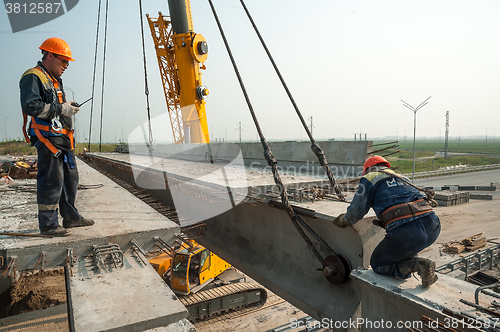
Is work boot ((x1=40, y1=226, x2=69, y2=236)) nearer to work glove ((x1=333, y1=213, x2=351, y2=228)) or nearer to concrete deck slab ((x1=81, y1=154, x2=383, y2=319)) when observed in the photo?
concrete deck slab ((x1=81, y1=154, x2=383, y2=319))

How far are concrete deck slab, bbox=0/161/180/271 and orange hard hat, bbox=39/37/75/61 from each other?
1947 mm

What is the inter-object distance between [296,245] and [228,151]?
5997mm

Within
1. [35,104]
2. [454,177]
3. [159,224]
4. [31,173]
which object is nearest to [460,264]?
[159,224]

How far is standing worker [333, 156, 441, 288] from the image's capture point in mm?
2896

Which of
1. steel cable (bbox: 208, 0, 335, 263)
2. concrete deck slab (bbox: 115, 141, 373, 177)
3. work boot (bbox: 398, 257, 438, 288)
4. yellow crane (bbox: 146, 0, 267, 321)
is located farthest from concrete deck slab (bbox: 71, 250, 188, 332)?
yellow crane (bbox: 146, 0, 267, 321)

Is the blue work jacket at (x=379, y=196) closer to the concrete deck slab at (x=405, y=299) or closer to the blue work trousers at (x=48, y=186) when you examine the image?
the concrete deck slab at (x=405, y=299)

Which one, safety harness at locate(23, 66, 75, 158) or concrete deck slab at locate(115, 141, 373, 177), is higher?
safety harness at locate(23, 66, 75, 158)

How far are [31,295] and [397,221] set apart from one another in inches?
397

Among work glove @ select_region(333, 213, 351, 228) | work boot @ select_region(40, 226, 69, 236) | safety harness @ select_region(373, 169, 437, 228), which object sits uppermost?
safety harness @ select_region(373, 169, 437, 228)

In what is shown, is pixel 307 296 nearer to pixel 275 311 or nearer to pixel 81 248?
pixel 81 248

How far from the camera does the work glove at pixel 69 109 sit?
3.30 metres

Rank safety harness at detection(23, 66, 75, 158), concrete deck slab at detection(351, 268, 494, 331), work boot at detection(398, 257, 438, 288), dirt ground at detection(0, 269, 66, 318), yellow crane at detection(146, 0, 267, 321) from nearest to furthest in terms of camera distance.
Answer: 1. concrete deck slab at detection(351, 268, 494, 331)
2. work boot at detection(398, 257, 438, 288)
3. safety harness at detection(23, 66, 75, 158)
4. dirt ground at detection(0, 269, 66, 318)
5. yellow crane at detection(146, 0, 267, 321)

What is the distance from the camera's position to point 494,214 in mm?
21312

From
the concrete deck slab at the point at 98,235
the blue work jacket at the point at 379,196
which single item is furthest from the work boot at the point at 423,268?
the concrete deck slab at the point at 98,235
